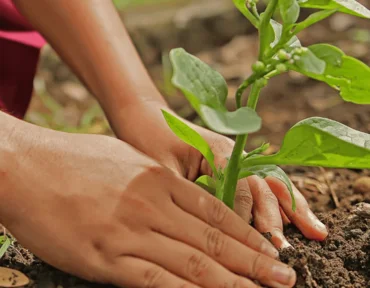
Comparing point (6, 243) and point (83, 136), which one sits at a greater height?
point (83, 136)

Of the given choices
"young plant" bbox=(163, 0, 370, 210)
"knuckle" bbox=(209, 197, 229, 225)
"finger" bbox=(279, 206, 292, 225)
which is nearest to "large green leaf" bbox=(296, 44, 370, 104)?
"young plant" bbox=(163, 0, 370, 210)

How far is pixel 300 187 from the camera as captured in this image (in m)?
1.60

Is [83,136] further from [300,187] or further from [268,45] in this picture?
[300,187]

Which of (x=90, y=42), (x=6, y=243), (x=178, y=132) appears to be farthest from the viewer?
(x=90, y=42)

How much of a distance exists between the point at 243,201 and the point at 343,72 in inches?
12.6

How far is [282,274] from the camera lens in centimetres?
105

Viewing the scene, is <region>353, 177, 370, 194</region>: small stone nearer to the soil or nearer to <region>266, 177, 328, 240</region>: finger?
the soil

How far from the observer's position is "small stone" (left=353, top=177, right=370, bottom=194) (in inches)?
59.8

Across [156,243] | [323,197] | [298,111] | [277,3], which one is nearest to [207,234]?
[156,243]

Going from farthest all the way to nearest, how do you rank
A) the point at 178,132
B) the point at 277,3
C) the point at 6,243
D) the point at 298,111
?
the point at 298,111 → the point at 6,243 → the point at 178,132 → the point at 277,3

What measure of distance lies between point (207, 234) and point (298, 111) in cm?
134

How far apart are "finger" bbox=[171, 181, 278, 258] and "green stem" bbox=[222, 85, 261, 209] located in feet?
0.14

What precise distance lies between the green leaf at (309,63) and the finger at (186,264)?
0.30 metres

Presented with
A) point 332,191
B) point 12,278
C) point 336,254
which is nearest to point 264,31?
point 336,254
